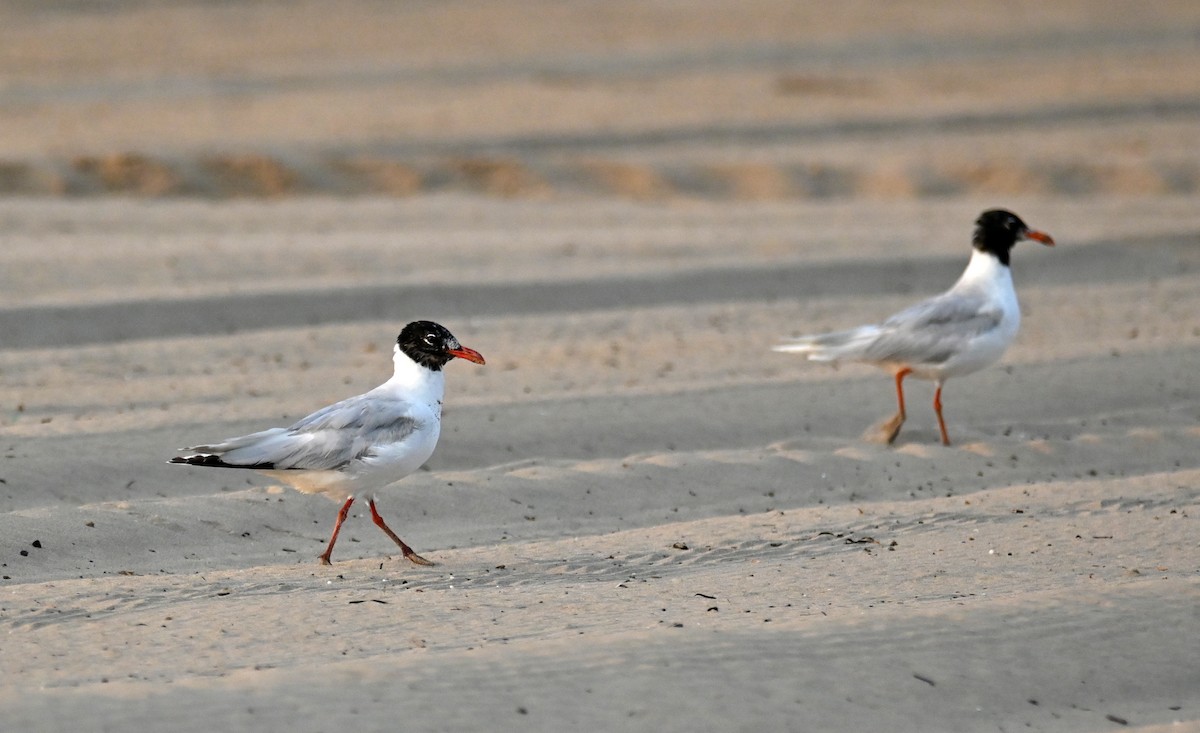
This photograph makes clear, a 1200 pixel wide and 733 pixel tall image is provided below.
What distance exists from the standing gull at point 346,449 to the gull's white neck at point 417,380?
42 mm

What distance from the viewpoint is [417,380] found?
769 centimetres

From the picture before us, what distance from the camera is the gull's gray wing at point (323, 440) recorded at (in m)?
7.12

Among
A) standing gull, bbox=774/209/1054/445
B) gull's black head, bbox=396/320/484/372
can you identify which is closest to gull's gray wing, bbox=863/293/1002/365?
standing gull, bbox=774/209/1054/445

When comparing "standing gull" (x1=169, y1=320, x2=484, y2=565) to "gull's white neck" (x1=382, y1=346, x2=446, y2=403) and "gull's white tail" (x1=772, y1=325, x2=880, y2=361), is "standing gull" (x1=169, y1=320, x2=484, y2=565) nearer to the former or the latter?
"gull's white neck" (x1=382, y1=346, x2=446, y2=403)

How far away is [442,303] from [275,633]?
8632mm

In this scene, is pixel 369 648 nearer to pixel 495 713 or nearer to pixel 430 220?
pixel 495 713

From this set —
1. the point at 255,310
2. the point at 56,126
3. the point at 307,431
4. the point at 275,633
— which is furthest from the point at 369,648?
the point at 56,126

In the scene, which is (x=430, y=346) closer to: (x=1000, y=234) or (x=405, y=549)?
(x=405, y=549)

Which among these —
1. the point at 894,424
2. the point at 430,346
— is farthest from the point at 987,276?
the point at 430,346

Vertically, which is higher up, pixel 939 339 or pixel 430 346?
pixel 430 346

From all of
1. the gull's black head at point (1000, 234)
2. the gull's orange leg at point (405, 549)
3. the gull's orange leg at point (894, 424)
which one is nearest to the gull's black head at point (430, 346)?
the gull's orange leg at point (405, 549)

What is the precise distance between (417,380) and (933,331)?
151 inches

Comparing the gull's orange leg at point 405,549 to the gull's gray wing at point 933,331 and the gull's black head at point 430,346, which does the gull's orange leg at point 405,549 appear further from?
the gull's gray wing at point 933,331

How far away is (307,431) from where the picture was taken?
7.30 m
